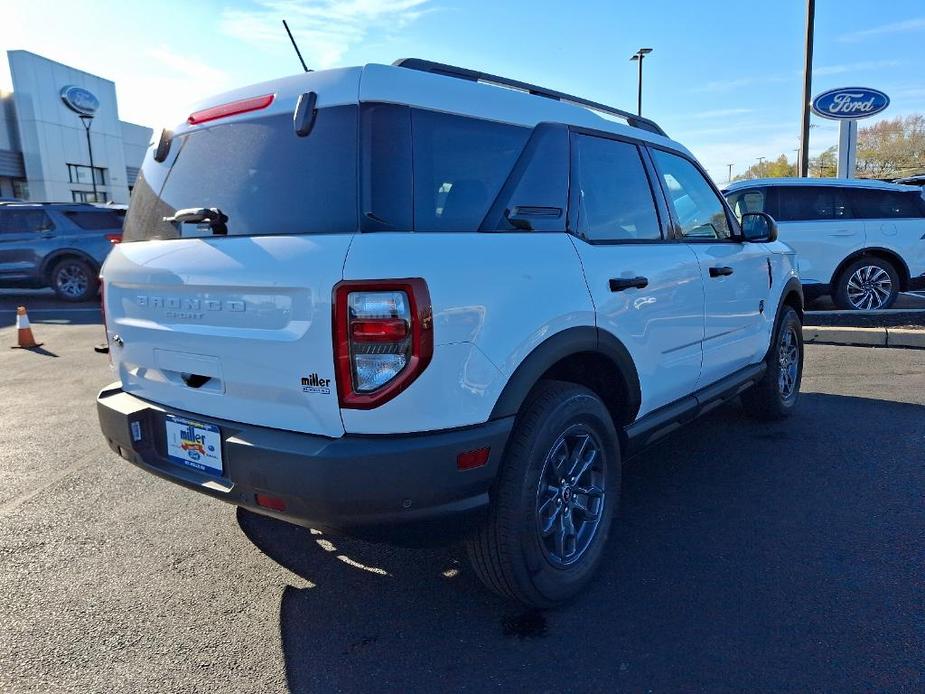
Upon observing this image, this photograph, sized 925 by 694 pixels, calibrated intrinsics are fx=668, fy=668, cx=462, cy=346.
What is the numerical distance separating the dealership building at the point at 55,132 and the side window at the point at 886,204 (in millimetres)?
41175

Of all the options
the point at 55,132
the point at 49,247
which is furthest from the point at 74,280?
the point at 55,132

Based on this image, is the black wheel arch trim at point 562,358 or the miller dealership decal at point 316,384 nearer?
the miller dealership decal at point 316,384

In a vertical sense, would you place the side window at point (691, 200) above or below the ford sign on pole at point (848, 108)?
below

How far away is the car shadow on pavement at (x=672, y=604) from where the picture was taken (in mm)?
2236

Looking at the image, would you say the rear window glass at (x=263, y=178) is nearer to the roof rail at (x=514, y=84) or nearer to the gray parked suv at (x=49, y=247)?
the roof rail at (x=514, y=84)

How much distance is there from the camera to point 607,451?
2.86 meters

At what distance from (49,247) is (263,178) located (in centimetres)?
1149

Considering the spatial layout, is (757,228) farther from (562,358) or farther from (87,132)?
(87,132)

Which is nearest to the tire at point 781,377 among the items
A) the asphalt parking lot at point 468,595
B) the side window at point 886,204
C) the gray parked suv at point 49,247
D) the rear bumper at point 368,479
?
the asphalt parking lot at point 468,595

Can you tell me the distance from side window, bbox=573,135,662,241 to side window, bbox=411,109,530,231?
0.44m

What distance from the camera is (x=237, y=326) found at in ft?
7.38

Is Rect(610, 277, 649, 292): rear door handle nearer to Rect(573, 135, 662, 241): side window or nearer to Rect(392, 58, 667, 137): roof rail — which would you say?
Rect(573, 135, 662, 241): side window

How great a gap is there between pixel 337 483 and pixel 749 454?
317 centimetres

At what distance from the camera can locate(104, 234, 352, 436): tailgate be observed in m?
2.07
